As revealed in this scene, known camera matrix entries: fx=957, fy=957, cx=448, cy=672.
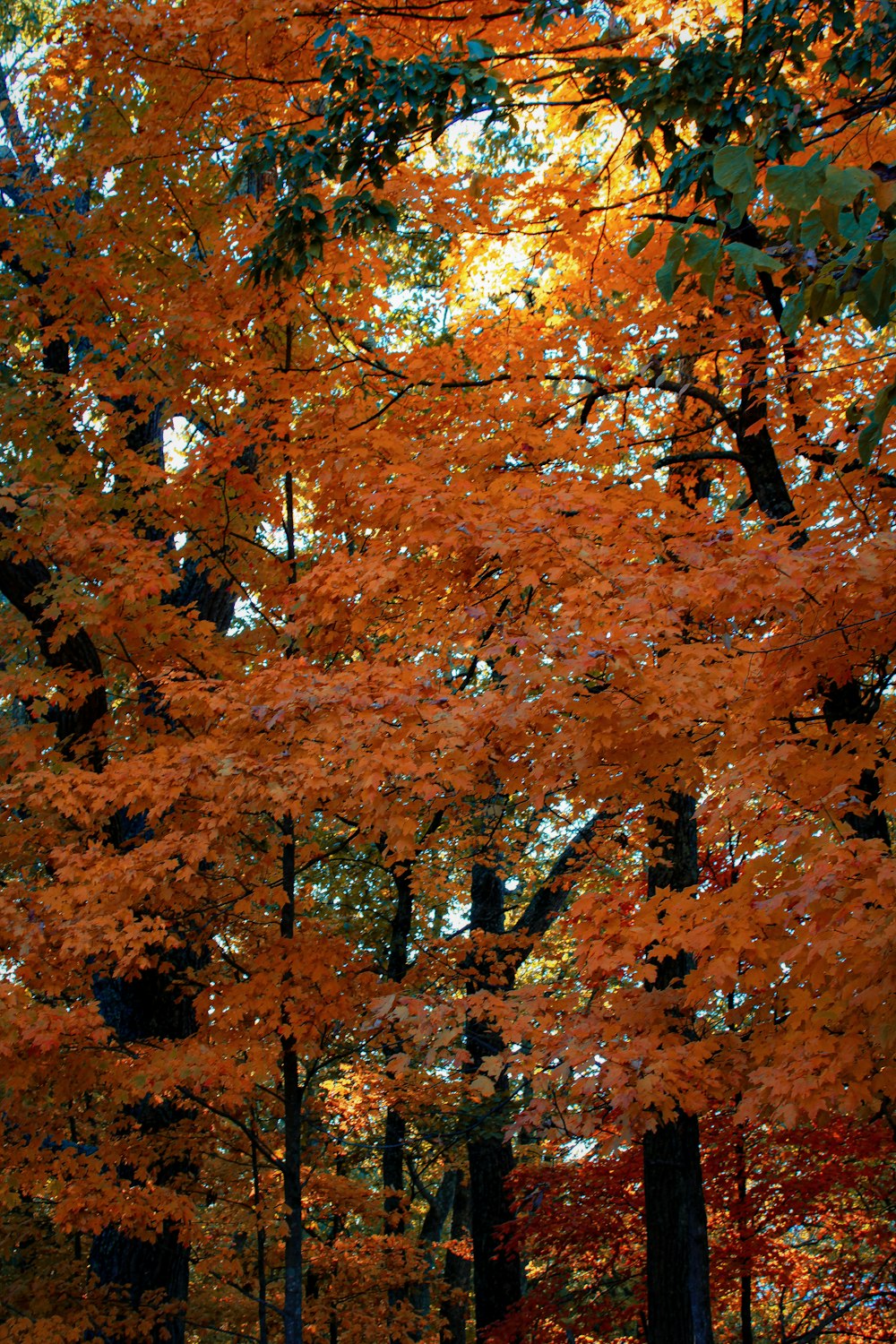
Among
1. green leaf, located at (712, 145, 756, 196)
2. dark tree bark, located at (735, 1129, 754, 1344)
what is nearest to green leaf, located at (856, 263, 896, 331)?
green leaf, located at (712, 145, 756, 196)

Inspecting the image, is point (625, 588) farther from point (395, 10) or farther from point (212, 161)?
point (212, 161)

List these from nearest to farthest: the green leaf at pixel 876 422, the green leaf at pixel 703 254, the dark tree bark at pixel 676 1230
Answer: the green leaf at pixel 876 422 < the green leaf at pixel 703 254 < the dark tree bark at pixel 676 1230

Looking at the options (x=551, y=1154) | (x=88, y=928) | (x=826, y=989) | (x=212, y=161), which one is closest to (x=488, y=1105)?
(x=551, y=1154)

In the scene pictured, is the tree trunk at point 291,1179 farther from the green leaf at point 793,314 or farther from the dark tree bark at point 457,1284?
Result: the dark tree bark at point 457,1284

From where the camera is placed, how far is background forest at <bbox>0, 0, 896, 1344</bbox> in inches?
157

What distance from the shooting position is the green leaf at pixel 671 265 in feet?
6.33

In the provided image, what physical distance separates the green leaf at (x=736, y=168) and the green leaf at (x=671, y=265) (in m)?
0.22

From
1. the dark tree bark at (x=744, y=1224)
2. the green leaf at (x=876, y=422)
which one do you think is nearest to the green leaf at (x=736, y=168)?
the green leaf at (x=876, y=422)

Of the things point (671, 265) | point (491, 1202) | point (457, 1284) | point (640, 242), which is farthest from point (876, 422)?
point (457, 1284)

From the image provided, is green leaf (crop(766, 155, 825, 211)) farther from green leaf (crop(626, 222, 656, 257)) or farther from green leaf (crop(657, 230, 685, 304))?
green leaf (crop(626, 222, 656, 257))

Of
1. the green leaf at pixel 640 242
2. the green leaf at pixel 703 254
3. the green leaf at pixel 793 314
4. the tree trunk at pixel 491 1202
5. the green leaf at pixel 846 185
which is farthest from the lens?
the tree trunk at pixel 491 1202

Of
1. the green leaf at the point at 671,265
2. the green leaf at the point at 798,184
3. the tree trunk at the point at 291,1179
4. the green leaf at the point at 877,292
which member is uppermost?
the green leaf at the point at 671,265

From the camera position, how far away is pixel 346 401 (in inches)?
233

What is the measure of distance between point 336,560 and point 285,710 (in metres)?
1.08
